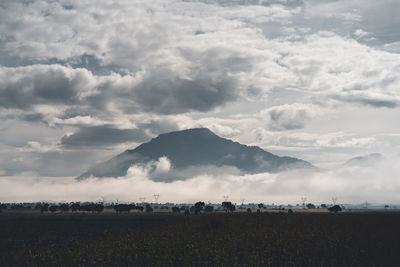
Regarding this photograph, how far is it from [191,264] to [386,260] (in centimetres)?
1639

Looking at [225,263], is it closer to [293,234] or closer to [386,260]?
[293,234]

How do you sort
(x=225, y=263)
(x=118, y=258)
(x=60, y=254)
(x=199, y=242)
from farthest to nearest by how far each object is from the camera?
(x=199, y=242) < (x=60, y=254) < (x=118, y=258) < (x=225, y=263)

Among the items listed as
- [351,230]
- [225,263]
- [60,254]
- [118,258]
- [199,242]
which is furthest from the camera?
[351,230]

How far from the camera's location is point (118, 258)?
30.9 m

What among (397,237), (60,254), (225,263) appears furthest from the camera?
(397,237)

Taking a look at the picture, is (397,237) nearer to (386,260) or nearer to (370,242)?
(370,242)

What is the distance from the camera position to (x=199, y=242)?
35.9 meters

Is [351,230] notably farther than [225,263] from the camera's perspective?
Yes

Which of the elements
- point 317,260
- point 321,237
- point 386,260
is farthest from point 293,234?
point 386,260

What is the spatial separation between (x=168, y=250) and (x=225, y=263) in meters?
5.95

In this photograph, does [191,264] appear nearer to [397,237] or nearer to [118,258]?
[118,258]

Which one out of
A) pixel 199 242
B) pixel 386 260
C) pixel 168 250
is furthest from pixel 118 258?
pixel 386 260

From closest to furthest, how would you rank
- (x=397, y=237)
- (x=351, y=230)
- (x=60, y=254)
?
(x=60, y=254)
(x=397, y=237)
(x=351, y=230)

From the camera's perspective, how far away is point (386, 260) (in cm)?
3259
